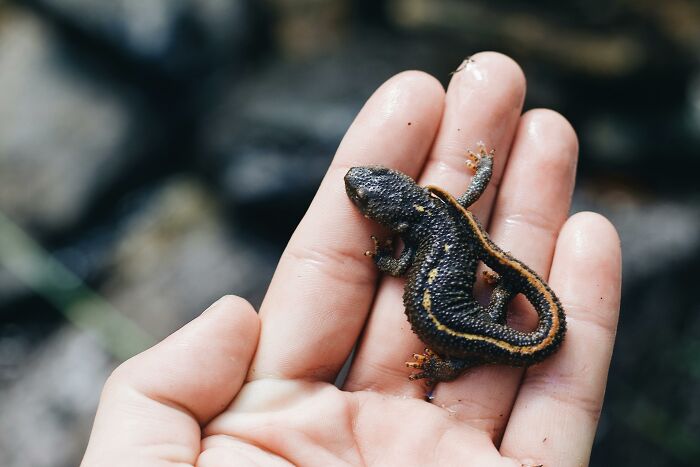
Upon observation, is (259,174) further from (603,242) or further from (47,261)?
(603,242)

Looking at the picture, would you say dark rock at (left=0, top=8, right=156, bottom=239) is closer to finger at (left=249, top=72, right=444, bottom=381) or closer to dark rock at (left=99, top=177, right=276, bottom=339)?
dark rock at (left=99, top=177, right=276, bottom=339)

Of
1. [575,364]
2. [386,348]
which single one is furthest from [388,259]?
[575,364]

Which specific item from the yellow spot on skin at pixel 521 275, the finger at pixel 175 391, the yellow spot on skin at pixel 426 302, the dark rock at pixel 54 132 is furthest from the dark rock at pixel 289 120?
the finger at pixel 175 391

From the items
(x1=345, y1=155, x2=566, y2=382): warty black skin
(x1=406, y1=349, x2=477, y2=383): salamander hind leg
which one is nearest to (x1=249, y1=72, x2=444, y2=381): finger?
(x1=345, y1=155, x2=566, y2=382): warty black skin

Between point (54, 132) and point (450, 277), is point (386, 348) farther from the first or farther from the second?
point (54, 132)

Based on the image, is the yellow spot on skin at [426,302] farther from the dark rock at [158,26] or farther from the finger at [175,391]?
the dark rock at [158,26]

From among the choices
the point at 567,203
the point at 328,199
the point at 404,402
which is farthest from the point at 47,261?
the point at 567,203
